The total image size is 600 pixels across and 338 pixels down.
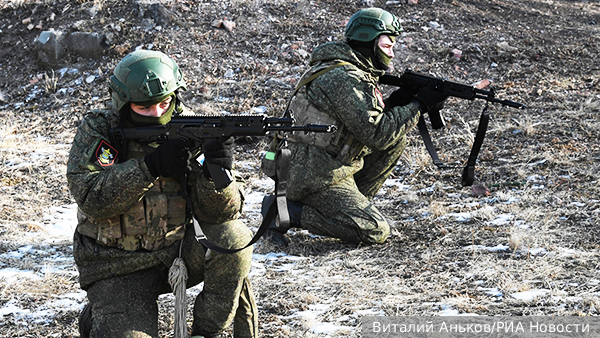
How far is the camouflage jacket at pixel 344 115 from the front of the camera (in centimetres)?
482

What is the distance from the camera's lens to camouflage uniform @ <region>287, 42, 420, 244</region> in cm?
484

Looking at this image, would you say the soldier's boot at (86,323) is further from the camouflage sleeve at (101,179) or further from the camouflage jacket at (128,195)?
the camouflage sleeve at (101,179)

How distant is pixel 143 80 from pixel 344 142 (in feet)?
7.10

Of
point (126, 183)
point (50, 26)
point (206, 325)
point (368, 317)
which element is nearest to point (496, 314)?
point (368, 317)

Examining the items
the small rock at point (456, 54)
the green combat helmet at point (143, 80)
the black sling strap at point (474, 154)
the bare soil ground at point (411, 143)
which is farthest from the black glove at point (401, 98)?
the small rock at point (456, 54)

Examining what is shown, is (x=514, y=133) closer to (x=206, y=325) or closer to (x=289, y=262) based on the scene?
(x=289, y=262)

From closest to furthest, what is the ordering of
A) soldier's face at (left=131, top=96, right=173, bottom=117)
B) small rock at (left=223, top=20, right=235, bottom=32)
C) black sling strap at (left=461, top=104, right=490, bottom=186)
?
1. soldier's face at (left=131, top=96, right=173, bottom=117)
2. black sling strap at (left=461, top=104, right=490, bottom=186)
3. small rock at (left=223, top=20, right=235, bottom=32)

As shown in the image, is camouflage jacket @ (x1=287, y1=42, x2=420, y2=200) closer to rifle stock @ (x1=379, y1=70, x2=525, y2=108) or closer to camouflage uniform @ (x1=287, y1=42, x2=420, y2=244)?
camouflage uniform @ (x1=287, y1=42, x2=420, y2=244)

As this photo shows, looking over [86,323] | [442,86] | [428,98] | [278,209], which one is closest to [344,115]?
[428,98]

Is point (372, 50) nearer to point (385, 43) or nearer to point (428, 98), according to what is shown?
point (385, 43)

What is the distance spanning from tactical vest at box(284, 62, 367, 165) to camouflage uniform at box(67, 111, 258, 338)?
170 centimetres

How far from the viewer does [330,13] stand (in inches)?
397

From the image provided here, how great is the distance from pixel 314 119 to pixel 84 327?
94.2 inches

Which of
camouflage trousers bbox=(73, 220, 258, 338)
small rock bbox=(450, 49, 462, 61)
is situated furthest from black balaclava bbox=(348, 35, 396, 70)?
small rock bbox=(450, 49, 462, 61)
